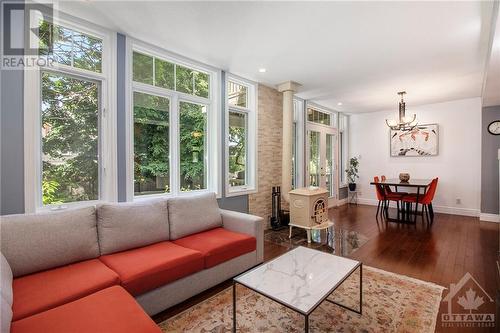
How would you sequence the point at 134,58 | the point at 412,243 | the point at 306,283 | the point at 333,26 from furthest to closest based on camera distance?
the point at 412,243 < the point at 134,58 < the point at 333,26 < the point at 306,283

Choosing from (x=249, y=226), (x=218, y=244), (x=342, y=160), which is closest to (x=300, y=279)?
(x=218, y=244)

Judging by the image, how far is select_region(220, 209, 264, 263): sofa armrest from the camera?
284 centimetres

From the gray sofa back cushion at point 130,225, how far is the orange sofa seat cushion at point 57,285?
0.94ft

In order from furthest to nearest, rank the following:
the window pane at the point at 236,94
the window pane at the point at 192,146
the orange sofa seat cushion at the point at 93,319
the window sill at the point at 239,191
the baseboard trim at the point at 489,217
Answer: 1. the baseboard trim at the point at 489,217
2. the window pane at the point at 236,94
3. the window sill at the point at 239,191
4. the window pane at the point at 192,146
5. the orange sofa seat cushion at the point at 93,319

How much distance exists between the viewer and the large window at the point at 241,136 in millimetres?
4172

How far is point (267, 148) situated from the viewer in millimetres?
4668

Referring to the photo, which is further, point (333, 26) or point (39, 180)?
point (333, 26)

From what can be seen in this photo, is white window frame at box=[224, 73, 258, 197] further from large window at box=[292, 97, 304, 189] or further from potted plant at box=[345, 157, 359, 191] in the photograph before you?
potted plant at box=[345, 157, 359, 191]

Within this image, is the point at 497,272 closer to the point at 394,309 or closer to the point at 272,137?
the point at 394,309

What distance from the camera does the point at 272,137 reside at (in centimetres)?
477

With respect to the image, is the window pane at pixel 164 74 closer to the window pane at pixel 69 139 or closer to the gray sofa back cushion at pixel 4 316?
the window pane at pixel 69 139

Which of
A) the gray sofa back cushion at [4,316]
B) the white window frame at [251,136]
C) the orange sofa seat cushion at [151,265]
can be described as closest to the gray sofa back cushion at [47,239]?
the orange sofa seat cushion at [151,265]

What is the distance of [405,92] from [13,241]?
6.19 m

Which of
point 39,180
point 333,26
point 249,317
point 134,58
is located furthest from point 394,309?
point 134,58
